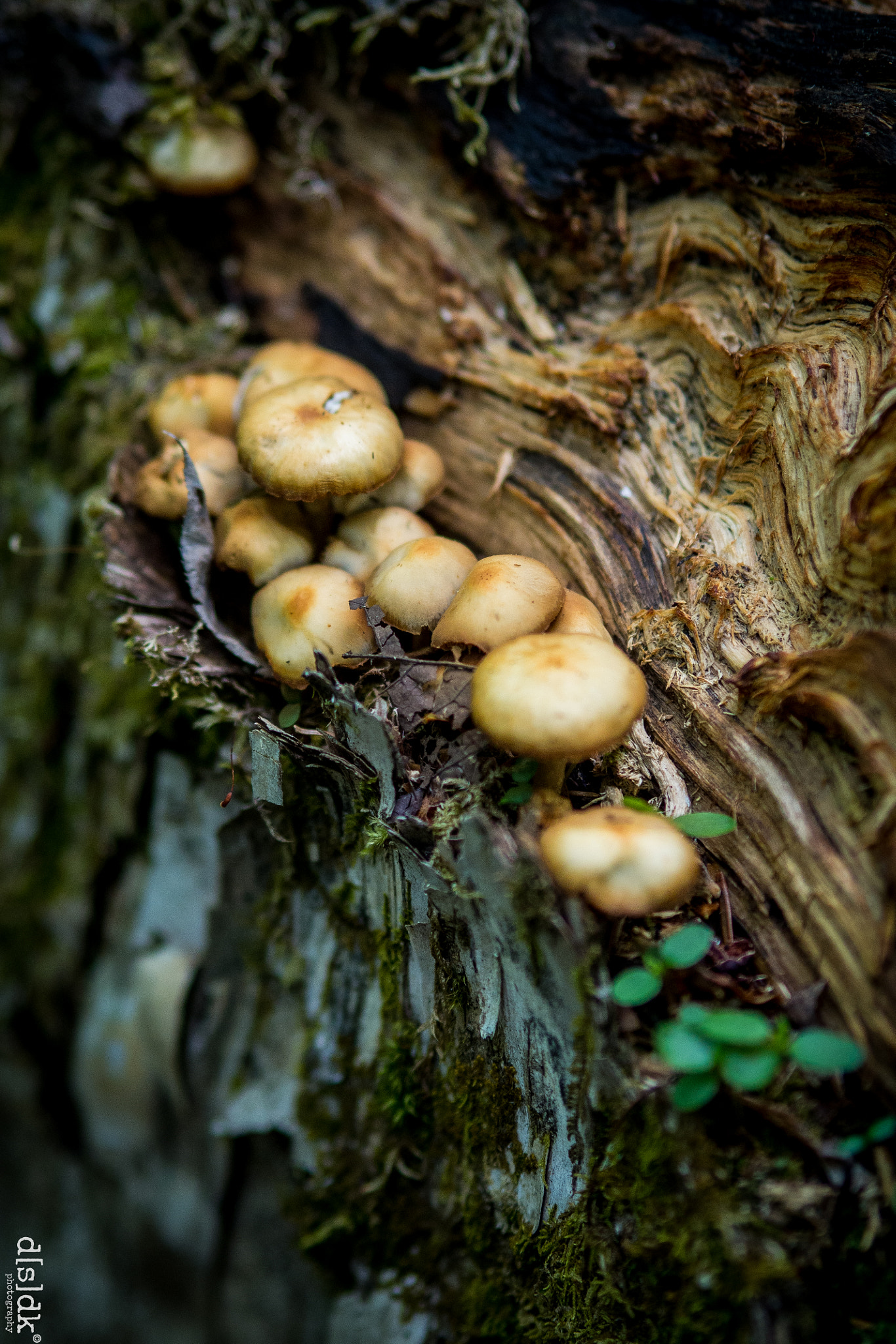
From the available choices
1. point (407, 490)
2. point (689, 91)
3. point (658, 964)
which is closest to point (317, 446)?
point (407, 490)

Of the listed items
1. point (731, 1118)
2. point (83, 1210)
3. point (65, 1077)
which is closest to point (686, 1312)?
point (731, 1118)

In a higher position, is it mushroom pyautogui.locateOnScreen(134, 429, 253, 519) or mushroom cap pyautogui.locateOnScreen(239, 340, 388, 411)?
mushroom cap pyautogui.locateOnScreen(239, 340, 388, 411)

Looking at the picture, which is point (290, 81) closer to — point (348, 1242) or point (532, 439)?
point (532, 439)

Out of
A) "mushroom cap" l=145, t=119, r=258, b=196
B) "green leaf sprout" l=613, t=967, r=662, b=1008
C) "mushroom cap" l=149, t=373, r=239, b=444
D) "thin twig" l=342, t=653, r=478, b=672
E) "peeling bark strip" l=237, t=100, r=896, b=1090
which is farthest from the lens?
"mushroom cap" l=145, t=119, r=258, b=196

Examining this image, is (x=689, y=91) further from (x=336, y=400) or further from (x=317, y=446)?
(x=317, y=446)

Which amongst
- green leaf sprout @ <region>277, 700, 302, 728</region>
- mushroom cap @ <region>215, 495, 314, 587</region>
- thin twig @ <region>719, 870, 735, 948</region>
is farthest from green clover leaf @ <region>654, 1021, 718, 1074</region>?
mushroom cap @ <region>215, 495, 314, 587</region>

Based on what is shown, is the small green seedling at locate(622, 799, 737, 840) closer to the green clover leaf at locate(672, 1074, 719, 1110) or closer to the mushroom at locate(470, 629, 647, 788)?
the mushroom at locate(470, 629, 647, 788)

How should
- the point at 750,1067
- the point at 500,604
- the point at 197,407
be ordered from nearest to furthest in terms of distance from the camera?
the point at 750,1067, the point at 500,604, the point at 197,407
